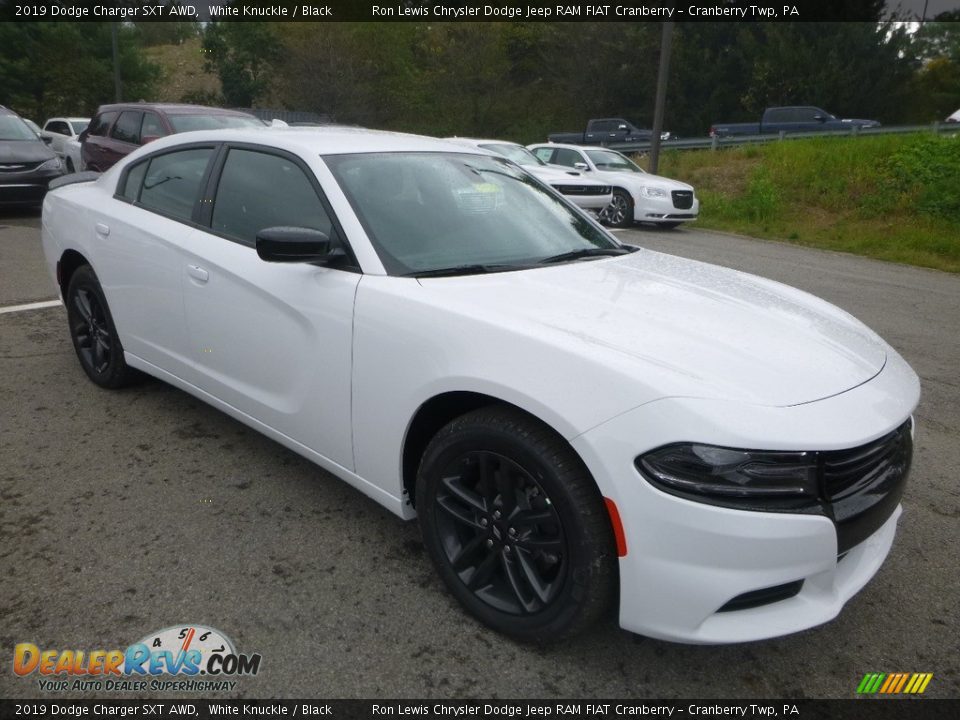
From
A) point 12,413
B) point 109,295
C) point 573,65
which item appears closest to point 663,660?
point 109,295

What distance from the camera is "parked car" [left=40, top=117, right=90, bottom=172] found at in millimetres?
15969

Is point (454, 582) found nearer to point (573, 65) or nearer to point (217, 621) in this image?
point (217, 621)

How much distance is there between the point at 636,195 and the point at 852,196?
16.7 ft

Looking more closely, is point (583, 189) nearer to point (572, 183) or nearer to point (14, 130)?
point (572, 183)

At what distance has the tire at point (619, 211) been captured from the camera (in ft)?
47.3

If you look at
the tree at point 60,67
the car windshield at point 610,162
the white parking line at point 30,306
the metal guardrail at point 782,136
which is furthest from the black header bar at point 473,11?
the white parking line at point 30,306

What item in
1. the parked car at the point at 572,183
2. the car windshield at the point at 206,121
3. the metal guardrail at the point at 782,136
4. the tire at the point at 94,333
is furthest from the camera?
the metal guardrail at the point at 782,136

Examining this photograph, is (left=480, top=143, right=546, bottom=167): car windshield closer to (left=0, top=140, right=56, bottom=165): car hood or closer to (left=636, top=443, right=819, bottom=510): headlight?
(left=0, top=140, right=56, bottom=165): car hood

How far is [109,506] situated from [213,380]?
68cm

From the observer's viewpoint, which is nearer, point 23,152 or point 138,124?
point 138,124

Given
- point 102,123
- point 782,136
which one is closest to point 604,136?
point 782,136

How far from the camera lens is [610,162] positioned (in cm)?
1562

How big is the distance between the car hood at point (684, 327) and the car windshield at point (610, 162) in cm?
1281

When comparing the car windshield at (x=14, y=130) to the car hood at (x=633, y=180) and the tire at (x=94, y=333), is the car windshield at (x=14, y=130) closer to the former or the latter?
the tire at (x=94, y=333)
